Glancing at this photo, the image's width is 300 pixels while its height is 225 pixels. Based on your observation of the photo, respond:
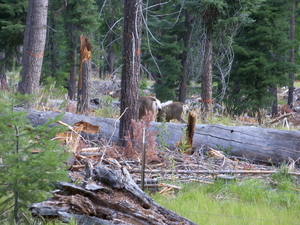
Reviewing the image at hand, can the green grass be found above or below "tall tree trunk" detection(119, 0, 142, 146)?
below

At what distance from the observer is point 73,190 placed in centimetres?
401

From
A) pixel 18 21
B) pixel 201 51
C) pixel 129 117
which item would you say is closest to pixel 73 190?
pixel 129 117

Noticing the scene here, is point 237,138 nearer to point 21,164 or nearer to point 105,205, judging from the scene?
point 105,205

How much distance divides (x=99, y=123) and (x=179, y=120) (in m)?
4.02

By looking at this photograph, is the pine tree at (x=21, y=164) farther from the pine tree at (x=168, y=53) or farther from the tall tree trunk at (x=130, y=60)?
the pine tree at (x=168, y=53)

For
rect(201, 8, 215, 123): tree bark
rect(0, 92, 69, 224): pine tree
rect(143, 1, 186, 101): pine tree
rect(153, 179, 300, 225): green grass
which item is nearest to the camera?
rect(0, 92, 69, 224): pine tree

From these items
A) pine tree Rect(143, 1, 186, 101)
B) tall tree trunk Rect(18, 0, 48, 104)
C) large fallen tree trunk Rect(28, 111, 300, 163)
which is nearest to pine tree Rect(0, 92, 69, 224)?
large fallen tree trunk Rect(28, 111, 300, 163)

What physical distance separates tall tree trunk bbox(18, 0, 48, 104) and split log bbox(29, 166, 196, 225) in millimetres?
7024

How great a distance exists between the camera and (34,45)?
411 inches

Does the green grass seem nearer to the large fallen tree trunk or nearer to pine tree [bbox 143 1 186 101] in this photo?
the large fallen tree trunk

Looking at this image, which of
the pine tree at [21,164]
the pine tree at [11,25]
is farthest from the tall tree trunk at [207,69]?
the pine tree at [21,164]

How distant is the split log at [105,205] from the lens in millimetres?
3727

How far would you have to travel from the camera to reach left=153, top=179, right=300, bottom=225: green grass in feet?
15.0

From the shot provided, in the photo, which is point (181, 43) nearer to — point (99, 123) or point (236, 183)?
point (99, 123)
